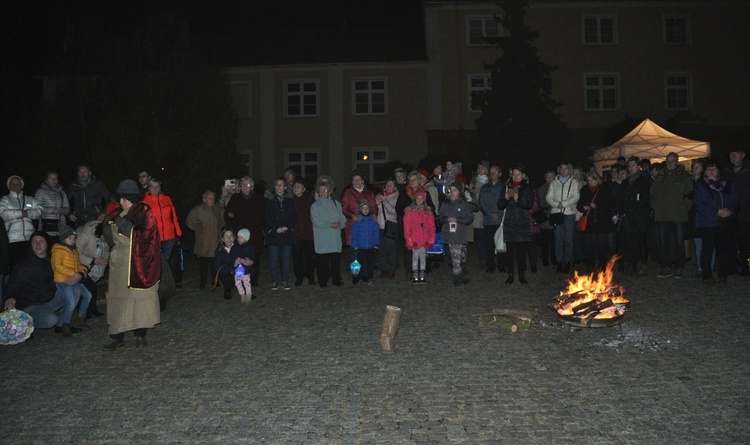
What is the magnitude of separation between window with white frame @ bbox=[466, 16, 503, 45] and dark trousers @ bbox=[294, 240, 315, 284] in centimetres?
2389

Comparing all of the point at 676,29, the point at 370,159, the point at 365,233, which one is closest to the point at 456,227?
the point at 365,233

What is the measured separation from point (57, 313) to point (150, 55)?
69.0 feet

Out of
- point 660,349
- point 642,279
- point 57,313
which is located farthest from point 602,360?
point 57,313

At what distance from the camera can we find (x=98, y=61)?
30859mm

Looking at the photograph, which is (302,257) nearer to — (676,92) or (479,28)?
(479,28)

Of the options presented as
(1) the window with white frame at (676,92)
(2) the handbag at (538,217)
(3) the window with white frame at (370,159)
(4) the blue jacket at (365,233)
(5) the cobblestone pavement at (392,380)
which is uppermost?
(1) the window with white frame at (676,92)

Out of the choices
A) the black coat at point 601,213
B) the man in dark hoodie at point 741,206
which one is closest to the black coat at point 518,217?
the black coat at point 601,213

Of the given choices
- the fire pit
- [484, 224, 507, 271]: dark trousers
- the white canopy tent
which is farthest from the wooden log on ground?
the white canopy tent

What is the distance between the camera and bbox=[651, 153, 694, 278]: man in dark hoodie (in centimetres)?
1300

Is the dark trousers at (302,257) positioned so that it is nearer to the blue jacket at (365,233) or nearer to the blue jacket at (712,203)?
the blue jacket at (365,233)

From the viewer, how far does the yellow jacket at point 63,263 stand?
941cm

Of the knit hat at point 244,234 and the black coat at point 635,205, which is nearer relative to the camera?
the knit hat at point 244,234

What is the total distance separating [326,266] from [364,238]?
0.89 metres

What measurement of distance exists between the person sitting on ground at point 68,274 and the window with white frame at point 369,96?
1060 inches
